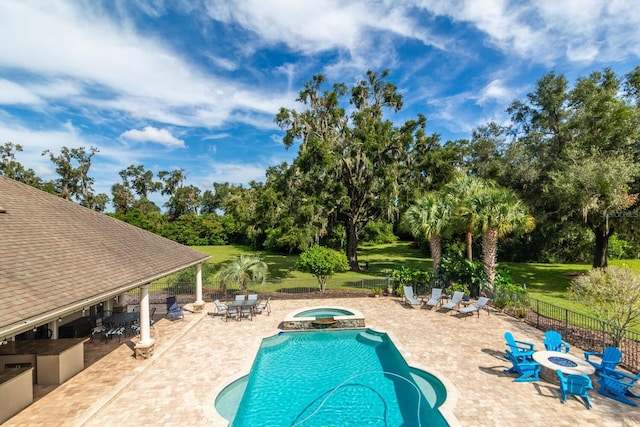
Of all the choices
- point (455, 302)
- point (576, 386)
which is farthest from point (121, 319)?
point (455, 302)

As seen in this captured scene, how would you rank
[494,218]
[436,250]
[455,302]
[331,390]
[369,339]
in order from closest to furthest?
[331,390] → [369,339] → [455,302] → [494,218] → [436,250]

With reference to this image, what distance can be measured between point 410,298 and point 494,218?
5740 millimetres

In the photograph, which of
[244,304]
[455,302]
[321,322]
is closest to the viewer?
[321,322]

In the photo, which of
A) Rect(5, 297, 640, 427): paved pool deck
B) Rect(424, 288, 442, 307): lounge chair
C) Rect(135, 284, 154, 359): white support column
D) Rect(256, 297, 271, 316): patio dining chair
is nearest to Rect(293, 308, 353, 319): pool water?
Rect(256, 297, 271, 316): patio dining chair

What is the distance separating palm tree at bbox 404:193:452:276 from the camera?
16875 millimetres

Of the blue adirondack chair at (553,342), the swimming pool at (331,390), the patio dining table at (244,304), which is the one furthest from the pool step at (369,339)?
the blue adirondack chair at (553,342)

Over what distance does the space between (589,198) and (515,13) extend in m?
11.5

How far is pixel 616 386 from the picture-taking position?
7082 millimetres

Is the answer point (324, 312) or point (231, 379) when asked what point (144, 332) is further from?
point (324, 312)

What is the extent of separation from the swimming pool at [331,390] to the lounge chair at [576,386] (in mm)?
2655

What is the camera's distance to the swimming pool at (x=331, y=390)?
712cm

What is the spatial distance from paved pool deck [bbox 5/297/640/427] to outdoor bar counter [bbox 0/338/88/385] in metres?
0.27

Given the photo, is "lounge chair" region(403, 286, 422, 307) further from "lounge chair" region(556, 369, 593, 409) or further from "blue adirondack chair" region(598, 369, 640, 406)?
"lounge chair" region(556, 369, 593, 409)

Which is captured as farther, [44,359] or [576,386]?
[44,359]
